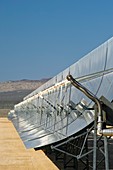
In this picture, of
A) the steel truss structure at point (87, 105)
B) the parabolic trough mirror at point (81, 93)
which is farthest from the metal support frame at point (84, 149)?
the parabolic trough mirror at point (81, 93)

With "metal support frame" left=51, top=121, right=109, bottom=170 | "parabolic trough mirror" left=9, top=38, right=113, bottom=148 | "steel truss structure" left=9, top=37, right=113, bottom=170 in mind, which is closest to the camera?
"steel truss structure" left=9, top=37, right=113, bottom=170

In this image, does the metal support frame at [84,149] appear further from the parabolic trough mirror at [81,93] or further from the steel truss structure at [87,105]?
the parabolic trough mirror at [81,93]

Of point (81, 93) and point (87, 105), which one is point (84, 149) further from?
point (87, 105)

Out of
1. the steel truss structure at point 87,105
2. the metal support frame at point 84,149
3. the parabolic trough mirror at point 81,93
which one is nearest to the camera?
the steel truss structure at point 87,105

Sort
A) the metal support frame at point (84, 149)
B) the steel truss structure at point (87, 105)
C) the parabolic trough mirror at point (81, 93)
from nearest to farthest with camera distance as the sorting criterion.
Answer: the steel truss structure at point (87, 105) → the metal support frame at point (84, 149) → the parabolic trough mirror at point (81, 93)

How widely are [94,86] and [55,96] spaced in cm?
Result: 582

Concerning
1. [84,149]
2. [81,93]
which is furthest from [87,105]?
[84,149]

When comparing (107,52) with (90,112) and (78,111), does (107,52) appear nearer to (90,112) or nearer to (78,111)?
(90,112)

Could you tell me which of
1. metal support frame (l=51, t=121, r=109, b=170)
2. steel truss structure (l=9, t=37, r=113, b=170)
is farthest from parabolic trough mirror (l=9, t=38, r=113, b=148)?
metal support frame (l=51, t=121, r=109, b=170)

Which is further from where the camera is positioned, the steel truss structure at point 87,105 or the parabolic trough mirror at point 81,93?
the parabolic trough mirror at point 81,93

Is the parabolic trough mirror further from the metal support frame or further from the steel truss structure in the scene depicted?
the metal support frame

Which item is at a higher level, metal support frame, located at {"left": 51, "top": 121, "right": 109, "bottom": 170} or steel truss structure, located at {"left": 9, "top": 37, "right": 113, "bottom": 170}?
steel truss structure, located at {"left": 9, "top": 37, "right": 113, "bottom": 170}

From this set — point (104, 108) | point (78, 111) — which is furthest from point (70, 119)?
point (104, 108)

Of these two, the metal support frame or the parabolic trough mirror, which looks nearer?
the metal support frame
